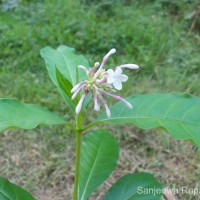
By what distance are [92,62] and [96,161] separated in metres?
1.45

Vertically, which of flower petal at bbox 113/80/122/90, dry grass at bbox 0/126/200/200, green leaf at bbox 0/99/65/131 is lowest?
dry grass at bbox 0/126/200/200

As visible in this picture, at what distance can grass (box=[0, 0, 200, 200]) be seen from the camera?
87.9 inches

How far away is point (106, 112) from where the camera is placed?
113 cm

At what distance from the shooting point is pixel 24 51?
3064 millimetres

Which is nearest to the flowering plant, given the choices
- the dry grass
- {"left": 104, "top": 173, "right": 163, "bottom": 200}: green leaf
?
{"left": 104, "top": 173, "right": 163, "bottom": 200}: green leaf

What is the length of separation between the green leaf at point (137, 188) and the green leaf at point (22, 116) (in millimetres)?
498

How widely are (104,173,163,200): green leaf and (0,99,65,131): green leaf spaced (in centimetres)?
50

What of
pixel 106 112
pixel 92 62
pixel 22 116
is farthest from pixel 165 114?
pixel 92 62

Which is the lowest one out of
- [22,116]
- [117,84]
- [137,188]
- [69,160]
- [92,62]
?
[69,160]

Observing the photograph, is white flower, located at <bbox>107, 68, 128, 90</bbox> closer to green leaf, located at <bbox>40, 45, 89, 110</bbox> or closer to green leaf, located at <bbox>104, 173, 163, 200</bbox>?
green leaf, located at <bbox>40, 45, 89, 110</bbox>

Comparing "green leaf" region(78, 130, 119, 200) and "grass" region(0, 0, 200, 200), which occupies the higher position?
"green leaf" region(78, 130, 119, 200)

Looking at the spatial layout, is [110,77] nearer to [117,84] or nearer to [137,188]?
[117,84]

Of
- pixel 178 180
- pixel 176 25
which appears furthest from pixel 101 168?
pixel 176 25

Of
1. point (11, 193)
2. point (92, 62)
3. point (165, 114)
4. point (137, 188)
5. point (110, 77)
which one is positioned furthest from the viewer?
point (92, 62)
